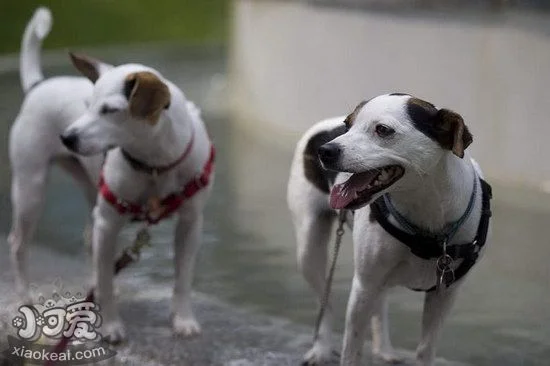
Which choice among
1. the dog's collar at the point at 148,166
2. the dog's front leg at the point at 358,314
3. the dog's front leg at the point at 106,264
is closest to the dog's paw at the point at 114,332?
the dog's front leg at the point at 106,264

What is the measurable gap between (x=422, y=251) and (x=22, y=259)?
7.10 feet

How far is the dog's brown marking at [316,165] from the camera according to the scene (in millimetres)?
3447

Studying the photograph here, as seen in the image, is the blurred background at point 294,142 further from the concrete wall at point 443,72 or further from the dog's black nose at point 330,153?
the dog's black nose at point 330,153

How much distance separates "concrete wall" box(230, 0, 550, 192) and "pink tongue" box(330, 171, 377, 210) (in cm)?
280

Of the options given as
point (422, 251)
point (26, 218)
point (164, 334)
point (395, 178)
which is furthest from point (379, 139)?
point (26, 218)

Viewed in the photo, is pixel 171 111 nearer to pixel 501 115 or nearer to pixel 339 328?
pixel 339 328

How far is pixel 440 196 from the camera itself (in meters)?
2.87

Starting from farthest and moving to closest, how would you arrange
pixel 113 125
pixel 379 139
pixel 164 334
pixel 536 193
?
pixel 536 193 → pixel 164 334 → pixel 113 125 → pixel 379 139

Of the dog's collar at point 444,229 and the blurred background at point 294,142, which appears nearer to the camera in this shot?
the dog's collar at point 444,229

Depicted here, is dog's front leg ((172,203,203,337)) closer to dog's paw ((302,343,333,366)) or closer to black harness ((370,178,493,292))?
dog's paw ((302,343,333,366))

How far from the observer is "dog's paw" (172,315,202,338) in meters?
4.08

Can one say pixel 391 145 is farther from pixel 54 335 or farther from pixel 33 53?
pixel 33 53

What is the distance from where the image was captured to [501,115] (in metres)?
6.35

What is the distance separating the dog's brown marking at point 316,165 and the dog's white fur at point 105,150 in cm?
53
